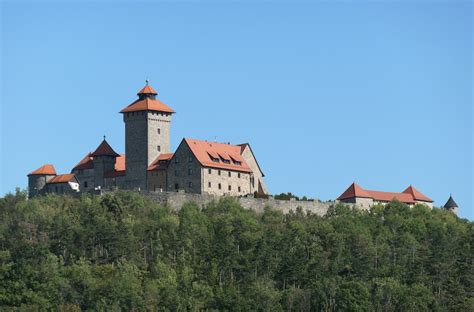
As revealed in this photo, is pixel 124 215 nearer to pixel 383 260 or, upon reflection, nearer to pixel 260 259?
pixel 260 259

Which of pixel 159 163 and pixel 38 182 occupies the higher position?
pixel 159 163

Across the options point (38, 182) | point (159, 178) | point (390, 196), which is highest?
point (38, 182)

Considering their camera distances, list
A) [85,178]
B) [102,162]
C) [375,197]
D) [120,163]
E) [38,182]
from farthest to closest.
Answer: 1. [375,197]
2. [38,182]
3. [120,163]
4. [85,178]
5. [102,162]

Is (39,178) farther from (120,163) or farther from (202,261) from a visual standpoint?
(202,261)

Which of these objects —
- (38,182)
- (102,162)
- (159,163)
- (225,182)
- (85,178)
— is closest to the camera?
(159,163)

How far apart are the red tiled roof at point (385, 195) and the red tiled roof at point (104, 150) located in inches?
843

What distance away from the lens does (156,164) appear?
128375 millimetres

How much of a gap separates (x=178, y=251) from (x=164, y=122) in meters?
13.7

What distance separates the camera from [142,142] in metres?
129

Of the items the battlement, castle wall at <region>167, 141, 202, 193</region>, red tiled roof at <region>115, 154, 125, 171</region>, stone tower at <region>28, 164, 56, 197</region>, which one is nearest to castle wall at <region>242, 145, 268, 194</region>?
the battlement

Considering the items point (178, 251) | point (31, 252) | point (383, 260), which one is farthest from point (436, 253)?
point (31, 252)

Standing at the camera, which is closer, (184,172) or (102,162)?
(184,172)

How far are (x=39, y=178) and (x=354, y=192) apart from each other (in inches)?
1068

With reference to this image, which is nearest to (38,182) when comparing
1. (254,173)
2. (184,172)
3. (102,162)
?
(102,162)
